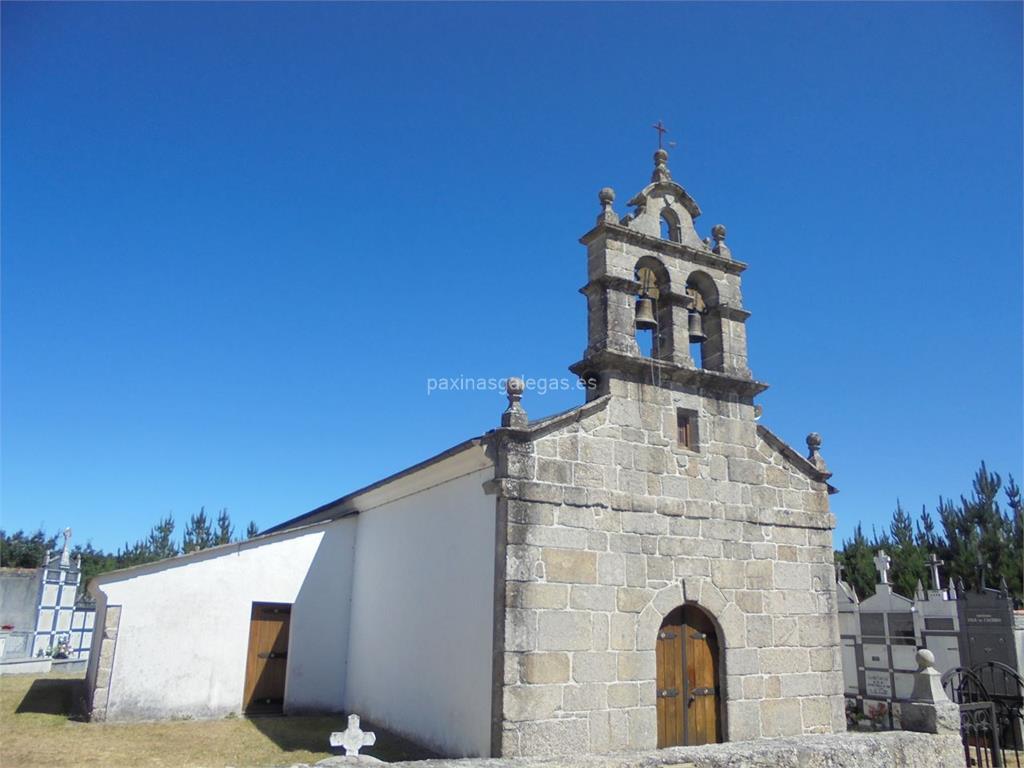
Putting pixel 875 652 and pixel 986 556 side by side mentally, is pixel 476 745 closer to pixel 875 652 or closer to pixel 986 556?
pixel 875 652

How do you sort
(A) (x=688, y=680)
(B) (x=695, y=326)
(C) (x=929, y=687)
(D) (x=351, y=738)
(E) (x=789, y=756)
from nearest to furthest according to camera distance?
(E) (x=789, y=756) → (D) (x=351, y=738) → (C) (x=929, y=687) → (A) (x=688, y=680) → (B) (x=695, y=326)

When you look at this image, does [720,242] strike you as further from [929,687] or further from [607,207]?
[929,687]

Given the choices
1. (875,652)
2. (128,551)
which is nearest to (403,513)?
(875,652)

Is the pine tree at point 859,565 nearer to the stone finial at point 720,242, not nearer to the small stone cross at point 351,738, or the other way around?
the stone finial at point 720,242

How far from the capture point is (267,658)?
12.1m

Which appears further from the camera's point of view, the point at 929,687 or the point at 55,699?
the point at 55,699

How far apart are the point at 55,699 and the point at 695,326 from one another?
13.2 metres

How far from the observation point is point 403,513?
1129 cm

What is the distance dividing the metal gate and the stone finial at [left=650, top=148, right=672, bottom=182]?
7802 mm

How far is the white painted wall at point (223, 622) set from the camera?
435 inches

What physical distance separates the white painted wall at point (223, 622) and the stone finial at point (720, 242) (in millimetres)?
7939

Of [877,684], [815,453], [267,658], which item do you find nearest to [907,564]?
[877,684]

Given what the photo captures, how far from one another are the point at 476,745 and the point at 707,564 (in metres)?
3.54

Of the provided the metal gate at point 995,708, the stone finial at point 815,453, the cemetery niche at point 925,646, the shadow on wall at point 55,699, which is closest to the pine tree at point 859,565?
the cemetery niche at point 925,646
